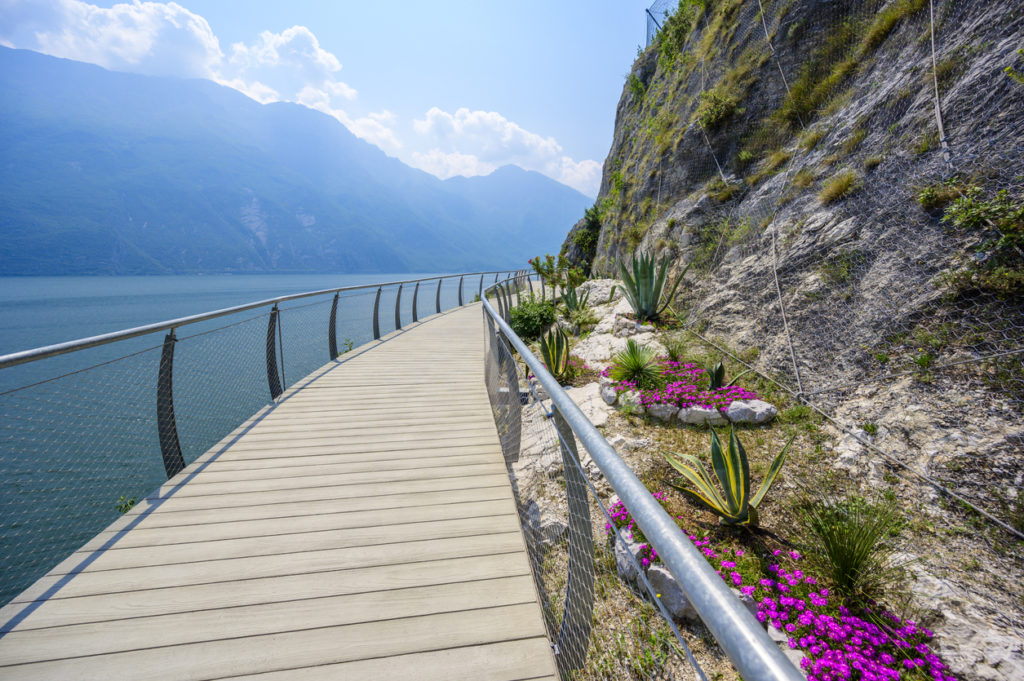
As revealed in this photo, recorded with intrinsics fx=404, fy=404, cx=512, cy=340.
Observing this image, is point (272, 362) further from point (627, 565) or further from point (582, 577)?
point (582, 577)

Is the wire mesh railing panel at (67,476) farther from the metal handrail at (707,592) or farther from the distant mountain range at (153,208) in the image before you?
the distant mountain range at (153,208)

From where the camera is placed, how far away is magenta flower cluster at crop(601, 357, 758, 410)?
3926 mm

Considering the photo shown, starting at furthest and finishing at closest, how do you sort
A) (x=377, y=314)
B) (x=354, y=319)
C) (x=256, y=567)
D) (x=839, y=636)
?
(x=377, y=314)
(x=354, y=319)
(x=256, y=567)
(x=839, y=636)

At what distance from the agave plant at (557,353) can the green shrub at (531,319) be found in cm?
312

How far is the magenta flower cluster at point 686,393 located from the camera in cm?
393

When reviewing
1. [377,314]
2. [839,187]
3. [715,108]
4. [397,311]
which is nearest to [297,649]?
[839,187]

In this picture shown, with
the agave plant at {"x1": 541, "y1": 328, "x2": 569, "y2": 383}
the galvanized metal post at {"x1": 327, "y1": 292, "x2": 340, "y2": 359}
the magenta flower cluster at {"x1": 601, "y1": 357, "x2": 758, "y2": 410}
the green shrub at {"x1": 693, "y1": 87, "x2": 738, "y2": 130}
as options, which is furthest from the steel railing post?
the green shrub at {"x1": 693, "y1": 87, "x2": 738, "y2": 130}

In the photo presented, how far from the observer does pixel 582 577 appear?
1.54 metres

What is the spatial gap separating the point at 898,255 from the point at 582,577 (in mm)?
4155

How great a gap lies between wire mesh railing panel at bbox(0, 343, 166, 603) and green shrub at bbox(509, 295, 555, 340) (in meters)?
5.95

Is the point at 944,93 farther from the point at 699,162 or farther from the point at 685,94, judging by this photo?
the point at 685,94

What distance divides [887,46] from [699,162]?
129 inches

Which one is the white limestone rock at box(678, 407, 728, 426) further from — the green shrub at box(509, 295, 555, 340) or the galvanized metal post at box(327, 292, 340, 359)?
the galvanized metal post at box(327, 292, 340, 359)

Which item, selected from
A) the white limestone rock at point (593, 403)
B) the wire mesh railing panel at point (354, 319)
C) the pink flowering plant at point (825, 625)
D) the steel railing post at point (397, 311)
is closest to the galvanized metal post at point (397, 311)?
the steel railing post at point (397, 311)
